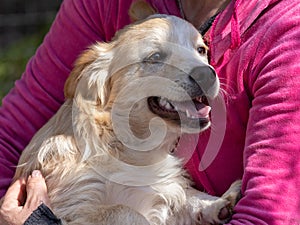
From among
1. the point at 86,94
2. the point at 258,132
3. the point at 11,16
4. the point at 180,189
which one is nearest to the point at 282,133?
the point at 258,132

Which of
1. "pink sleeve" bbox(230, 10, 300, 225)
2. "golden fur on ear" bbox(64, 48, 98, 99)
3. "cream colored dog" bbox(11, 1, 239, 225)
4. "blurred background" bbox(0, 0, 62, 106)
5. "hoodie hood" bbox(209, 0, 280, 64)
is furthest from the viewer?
"blurred background" bbox(0, 0, 62, 106)

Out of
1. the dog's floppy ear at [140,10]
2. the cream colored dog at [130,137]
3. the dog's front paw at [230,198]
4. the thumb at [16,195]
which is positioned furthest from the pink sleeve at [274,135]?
the thumb at [16,195]

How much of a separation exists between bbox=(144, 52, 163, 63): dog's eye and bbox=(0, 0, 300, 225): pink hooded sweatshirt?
0.55ft

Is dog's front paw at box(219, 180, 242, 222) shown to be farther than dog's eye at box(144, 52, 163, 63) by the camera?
No

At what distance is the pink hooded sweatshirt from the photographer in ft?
7.32

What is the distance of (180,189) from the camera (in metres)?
2.66

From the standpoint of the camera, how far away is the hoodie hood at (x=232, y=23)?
7.94ft

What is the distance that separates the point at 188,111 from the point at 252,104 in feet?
0.71

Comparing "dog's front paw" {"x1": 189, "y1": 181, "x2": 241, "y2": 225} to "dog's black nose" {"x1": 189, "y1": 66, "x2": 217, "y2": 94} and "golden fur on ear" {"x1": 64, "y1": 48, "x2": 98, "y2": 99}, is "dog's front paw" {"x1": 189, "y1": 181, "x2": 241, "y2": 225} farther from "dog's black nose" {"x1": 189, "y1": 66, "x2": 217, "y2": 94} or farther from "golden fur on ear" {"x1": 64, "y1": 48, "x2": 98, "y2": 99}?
"golden fur on ear" {"x1": 64, "y1": 48, "x2": 98, "y2": 99}

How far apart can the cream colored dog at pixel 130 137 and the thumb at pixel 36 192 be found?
0.8 inches

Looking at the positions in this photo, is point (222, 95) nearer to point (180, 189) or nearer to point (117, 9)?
point (180, 189)

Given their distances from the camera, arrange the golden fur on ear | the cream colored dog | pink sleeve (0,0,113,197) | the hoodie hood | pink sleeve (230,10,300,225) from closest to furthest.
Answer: pink sleeve (230,10,300,225), the hoodie hood, the cream colored dog, the golden fur on ear, pink sleeve (0,0,113,197)

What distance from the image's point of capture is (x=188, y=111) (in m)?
2.50

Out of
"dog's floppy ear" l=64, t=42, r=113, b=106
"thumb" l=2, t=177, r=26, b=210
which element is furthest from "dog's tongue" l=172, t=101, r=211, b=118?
"thumb" l=2, t=177, r=26, b=210
